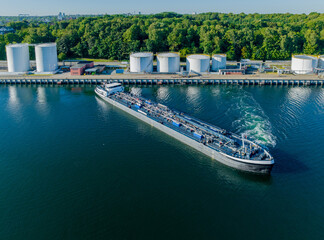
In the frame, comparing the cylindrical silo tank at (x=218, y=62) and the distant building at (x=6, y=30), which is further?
the distant building at (x=6, y=30)

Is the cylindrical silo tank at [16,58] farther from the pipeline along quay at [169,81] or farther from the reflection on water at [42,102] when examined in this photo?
the reflection on water at [42,102]

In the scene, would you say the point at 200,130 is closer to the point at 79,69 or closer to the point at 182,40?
the point at 79,69

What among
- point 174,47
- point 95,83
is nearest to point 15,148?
point 95,83

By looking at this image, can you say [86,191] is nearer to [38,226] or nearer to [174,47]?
[38,226]

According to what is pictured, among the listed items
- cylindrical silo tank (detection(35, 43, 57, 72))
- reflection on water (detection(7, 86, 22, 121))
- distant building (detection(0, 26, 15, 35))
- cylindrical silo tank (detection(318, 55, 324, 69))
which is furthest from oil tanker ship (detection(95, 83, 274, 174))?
distant building (detection(0, 26, 15, 35))

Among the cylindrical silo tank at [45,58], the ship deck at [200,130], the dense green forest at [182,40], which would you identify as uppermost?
the dense green forest at [182,40]

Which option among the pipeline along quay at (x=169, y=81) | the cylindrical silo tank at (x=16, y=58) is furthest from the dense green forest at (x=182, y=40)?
the pipeline along quay at (x=169, y=81)
